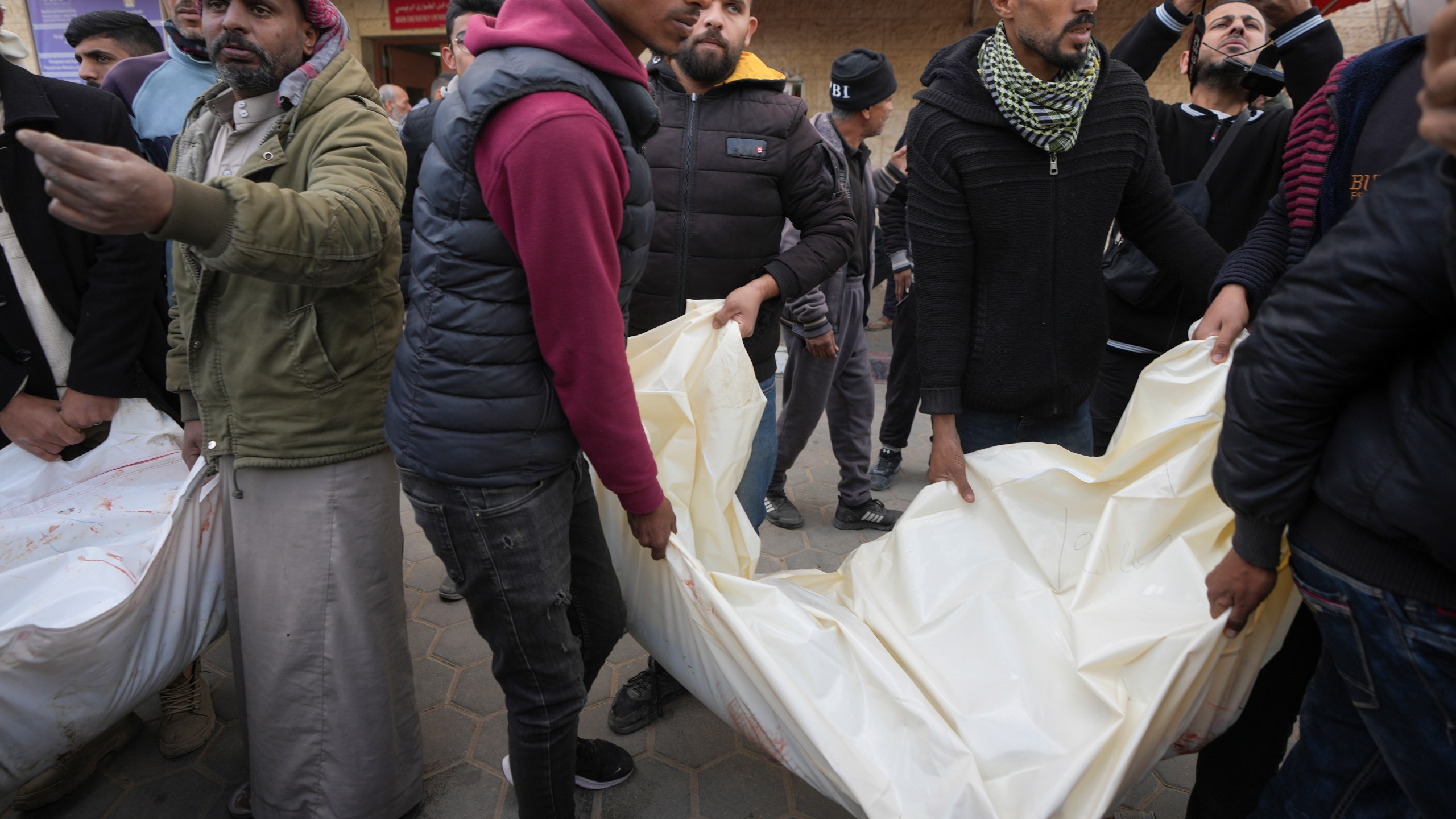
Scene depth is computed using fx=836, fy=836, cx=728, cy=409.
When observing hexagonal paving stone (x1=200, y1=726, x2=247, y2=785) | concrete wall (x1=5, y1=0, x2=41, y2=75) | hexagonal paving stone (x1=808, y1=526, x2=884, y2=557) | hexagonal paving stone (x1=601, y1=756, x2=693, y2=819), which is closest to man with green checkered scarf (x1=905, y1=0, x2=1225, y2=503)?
hexagonal paving stone (x1=601, y1=756, x2=693, y2=819)

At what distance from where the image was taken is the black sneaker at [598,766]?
2385 millimetres

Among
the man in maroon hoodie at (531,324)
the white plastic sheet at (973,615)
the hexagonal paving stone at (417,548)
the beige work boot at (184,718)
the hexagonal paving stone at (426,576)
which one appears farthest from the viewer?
the hexagonal paving stone at (417,548)

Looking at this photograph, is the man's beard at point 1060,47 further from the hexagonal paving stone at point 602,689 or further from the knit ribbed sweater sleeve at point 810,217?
the hexagonal paving stone at point 602,689

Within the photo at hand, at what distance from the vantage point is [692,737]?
2641mm

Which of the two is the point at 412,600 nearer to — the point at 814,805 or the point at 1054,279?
the point at 814,805

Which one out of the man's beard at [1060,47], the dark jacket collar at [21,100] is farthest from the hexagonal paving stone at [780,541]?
the dark jacket collar at [21,100]

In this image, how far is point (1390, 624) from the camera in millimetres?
1223

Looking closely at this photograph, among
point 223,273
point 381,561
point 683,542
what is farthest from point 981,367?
point 223,273

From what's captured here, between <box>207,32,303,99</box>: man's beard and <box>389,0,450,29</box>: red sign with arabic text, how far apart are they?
7683 mm

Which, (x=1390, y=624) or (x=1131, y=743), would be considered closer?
(x=1390, y=624)

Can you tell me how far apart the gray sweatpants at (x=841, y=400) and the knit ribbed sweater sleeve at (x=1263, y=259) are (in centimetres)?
221

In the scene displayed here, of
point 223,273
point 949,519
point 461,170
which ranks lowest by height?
point 949,519

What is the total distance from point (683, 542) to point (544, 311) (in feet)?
2.44

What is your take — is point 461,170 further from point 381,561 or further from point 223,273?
point 381,561
